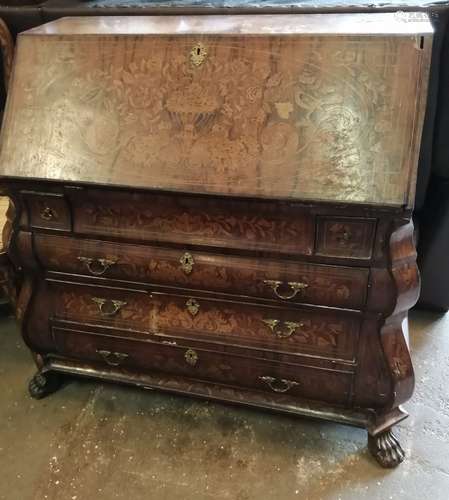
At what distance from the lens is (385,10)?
4.66 feet

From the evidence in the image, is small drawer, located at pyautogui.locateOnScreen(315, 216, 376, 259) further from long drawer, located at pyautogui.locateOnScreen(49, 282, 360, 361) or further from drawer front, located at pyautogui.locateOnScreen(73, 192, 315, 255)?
long drawer, located at pyautogui.locateOnScreen(49, 282, 360, 361)

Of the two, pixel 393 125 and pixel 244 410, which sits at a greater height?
pixel 393 125

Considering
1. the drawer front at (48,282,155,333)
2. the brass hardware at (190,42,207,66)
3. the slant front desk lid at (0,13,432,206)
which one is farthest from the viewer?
the drawer front at (48,282,155,333)

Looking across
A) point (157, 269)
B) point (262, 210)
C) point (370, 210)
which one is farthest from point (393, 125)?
point (157, 269)

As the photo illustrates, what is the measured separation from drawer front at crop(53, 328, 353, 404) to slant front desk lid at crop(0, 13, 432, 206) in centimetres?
53

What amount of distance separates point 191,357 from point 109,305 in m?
0.29

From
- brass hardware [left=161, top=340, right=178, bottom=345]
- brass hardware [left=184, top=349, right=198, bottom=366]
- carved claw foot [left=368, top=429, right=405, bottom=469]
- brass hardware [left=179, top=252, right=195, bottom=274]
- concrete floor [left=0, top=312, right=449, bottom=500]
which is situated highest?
brass hardware [left=179, top=252, right=195, bottom=274]

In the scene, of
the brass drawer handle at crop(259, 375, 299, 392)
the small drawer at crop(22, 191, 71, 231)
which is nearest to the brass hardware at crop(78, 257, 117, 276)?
the small drawer at crop(22, 191, 71, 231)

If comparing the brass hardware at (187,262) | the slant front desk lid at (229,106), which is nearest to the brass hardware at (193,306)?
the brass hardware at (187,262)

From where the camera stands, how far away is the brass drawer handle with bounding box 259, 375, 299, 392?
4.75ft

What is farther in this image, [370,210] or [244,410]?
[244,410]

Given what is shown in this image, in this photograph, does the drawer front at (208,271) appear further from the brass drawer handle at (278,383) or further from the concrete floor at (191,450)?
the concrete floor at (191,450)

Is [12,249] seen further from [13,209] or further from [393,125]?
[393,125]

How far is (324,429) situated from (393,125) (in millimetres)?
978
